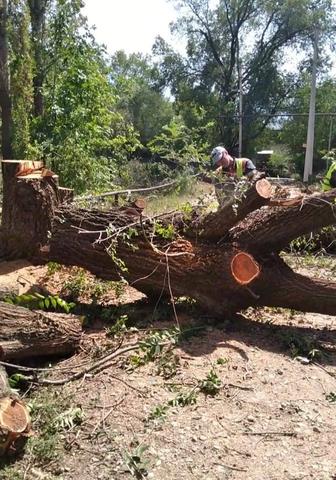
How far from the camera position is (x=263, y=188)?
4.28m

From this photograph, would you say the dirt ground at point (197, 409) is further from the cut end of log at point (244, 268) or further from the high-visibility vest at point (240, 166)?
the high-visibility vest at point (240, 166)

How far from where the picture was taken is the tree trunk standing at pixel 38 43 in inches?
447

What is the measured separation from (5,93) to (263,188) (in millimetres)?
7708

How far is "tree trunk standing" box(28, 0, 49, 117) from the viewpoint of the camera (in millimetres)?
11359

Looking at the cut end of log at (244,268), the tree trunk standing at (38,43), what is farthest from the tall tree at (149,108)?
the cut end of log at (244,268)

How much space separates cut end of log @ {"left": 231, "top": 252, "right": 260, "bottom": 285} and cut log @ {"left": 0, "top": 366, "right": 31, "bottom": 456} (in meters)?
2.16

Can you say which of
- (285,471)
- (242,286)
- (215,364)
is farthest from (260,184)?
(285,471)

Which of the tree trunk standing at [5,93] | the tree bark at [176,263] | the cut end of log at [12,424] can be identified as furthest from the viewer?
the tree trunk standing at [5,93]

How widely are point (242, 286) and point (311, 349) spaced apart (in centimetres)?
76

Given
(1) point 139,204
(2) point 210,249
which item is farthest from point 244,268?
(1) point 139,204

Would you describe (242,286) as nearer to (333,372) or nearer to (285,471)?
(333,372)

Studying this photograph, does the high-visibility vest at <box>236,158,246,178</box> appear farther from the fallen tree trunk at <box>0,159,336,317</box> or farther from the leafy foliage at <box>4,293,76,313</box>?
the leafy foliage at <box>4,293,76,313</box>

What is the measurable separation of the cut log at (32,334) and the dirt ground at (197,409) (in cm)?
14

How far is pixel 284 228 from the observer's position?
447 centimetres
